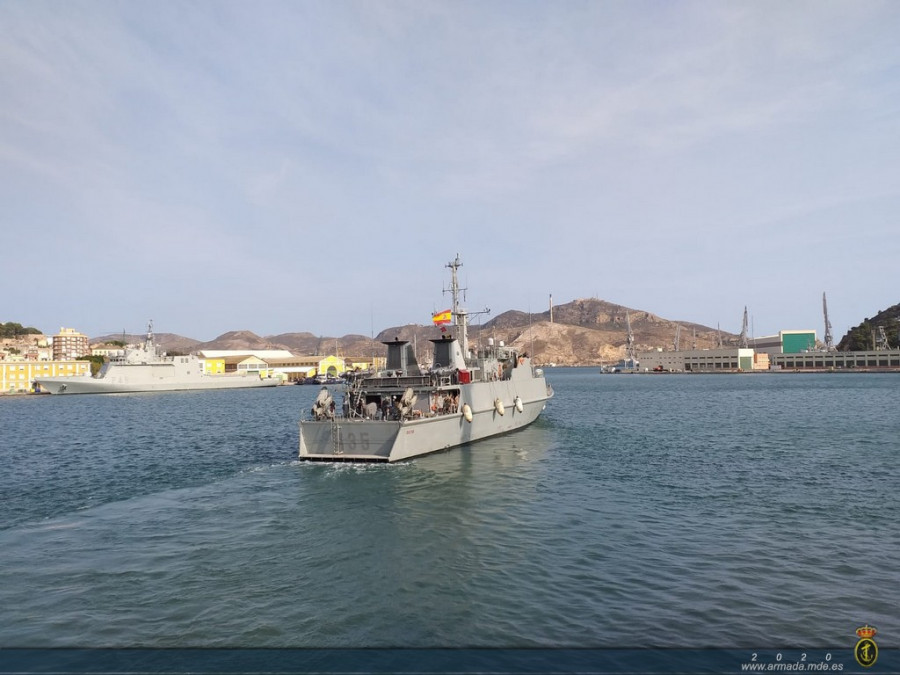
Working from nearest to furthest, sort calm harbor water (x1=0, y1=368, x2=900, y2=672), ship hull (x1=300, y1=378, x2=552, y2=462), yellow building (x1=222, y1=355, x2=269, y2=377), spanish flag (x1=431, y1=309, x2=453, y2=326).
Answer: calm harbor water (x1=0, y1=368, x2=900, y2=672) < ship hull (x1=300, y1=378, x2=552, y2=462) < spanish flag (x1=431, y1=309, x2=453, y2=326) < yellow building (x1=222, y1=355, x2=269, y2=377)

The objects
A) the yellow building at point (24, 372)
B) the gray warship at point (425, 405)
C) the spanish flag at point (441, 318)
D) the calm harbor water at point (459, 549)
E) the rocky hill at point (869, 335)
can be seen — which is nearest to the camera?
the calm harbor water at point (459, 549)

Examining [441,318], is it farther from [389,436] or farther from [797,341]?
[797,341]

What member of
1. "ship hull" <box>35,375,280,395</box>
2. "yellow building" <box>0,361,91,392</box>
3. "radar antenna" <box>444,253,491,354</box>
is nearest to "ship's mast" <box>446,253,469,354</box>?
"radar antenna" <box>444,253,491,354</box>

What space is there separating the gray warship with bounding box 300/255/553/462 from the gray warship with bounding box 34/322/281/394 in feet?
244

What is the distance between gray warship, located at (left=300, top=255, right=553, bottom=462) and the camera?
23516 millimetres

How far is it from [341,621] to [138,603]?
4.01 m

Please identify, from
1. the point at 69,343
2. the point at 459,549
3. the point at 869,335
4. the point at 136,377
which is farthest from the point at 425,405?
the point at 69,343

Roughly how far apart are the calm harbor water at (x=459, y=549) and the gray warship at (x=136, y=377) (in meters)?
69.4

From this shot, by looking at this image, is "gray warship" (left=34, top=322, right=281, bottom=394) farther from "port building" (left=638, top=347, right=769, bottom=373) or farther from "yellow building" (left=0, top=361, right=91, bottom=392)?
"port building" (left=638, top=347, right=769, bottom=373)

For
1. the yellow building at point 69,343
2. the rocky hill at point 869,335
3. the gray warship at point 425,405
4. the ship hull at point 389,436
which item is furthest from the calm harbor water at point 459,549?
the yellow building at point 69,343

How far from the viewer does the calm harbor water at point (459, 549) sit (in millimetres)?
9094

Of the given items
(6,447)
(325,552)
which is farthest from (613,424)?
(6,447)

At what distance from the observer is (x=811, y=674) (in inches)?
301

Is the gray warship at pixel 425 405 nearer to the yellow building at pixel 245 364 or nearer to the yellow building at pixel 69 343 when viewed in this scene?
the yellow building at pixel 245 364
